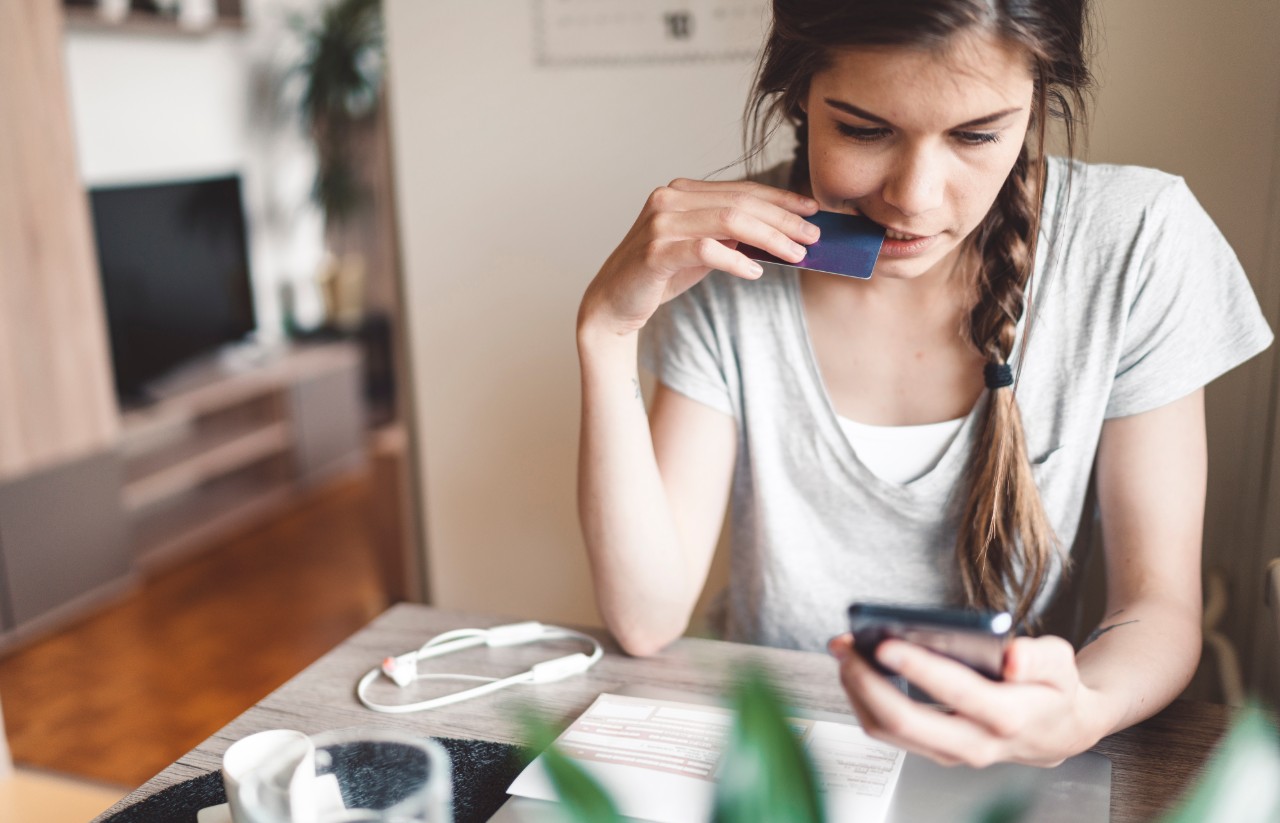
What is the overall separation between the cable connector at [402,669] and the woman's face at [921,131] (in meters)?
0.54

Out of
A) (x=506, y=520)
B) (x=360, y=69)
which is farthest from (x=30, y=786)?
(x=360, y=69)

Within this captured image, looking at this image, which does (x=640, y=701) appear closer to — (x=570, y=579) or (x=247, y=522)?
(x=570, y=579)

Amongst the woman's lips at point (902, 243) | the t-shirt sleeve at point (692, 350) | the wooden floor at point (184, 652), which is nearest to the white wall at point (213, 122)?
the wooden floor at point (184, 652)

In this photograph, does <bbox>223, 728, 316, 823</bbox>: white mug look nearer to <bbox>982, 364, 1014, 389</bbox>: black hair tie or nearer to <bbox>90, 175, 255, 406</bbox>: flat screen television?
<bbox>982, 364, 1014, 389</bbox>: black hair tie

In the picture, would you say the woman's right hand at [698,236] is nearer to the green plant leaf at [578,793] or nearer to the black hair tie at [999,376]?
the black hair tie at [999,376]

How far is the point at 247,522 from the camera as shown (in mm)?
3549

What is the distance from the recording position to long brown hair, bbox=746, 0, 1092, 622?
85 cm

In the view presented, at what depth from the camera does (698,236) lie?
91 centimetres

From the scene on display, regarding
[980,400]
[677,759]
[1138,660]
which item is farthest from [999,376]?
[677,759]

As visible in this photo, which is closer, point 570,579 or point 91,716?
point 570,579

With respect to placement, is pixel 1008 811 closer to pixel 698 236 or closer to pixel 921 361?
pixel 698 236

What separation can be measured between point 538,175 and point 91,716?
5.61ft

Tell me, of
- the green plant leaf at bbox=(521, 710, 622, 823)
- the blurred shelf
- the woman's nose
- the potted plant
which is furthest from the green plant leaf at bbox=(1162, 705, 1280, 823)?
the potted plant

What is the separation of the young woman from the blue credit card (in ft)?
0.03
